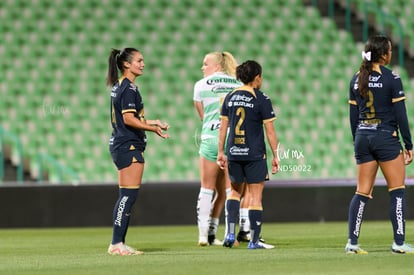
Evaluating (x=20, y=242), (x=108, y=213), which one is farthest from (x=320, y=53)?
(x=20, y=242)

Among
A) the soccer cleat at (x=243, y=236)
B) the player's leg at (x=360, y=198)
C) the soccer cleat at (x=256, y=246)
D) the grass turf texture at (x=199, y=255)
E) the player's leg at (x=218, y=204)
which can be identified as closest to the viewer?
the grass turf texture at (x=199, y=255)

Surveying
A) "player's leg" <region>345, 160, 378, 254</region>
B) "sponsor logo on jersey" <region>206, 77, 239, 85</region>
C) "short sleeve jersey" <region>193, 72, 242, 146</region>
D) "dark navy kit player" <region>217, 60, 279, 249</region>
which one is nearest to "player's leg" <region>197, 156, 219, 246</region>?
"short sleeve jersey" <region>193, 72, 242, 146</region>

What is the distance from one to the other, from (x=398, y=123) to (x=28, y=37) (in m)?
11.3

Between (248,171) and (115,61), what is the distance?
1.61 m

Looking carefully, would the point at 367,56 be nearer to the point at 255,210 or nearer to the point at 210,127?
the point at 255,210

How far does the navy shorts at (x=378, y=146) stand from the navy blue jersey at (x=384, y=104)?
0.05 m

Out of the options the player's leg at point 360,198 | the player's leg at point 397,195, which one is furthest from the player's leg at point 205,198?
the player's leg at point 397,195

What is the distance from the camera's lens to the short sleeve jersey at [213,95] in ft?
36.5

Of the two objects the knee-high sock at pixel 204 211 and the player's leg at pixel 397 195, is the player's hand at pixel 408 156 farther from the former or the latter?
the knee-high sock at pixel 204 211

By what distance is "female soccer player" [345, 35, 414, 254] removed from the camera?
9.25 m

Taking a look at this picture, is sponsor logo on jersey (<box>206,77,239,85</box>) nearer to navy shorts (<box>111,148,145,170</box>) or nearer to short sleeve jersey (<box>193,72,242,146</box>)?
short sleeve jersey (<box>193,72,242,146</box>)

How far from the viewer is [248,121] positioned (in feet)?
33.7

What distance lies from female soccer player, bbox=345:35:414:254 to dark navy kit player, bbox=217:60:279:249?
1.08 metres

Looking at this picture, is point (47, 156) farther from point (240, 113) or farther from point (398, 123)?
point (398, 123)
